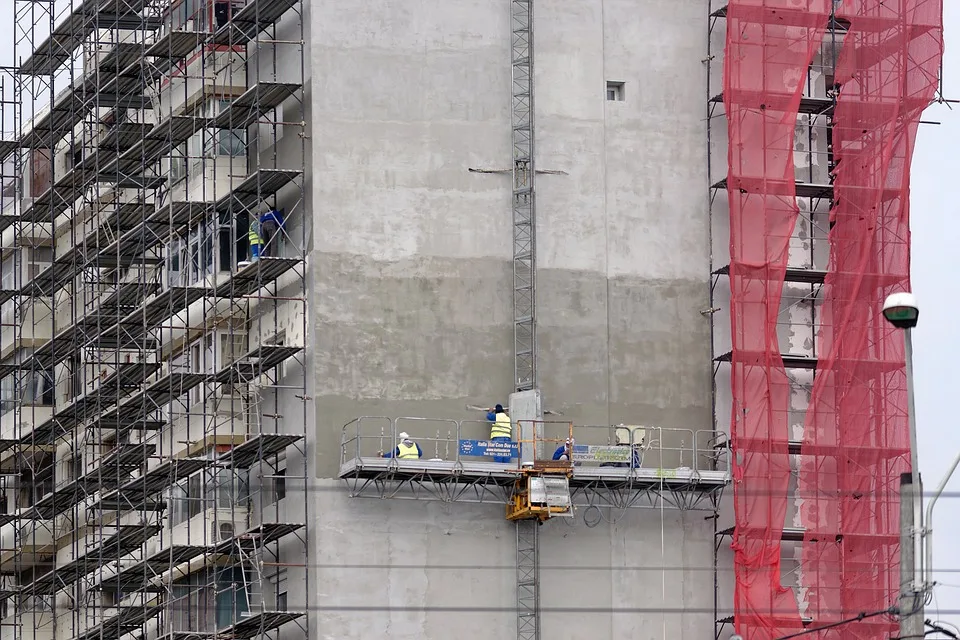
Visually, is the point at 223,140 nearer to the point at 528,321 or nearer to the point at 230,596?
the point at 528,321

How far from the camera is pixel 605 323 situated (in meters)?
72.0

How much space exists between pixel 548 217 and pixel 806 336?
8.72 meters

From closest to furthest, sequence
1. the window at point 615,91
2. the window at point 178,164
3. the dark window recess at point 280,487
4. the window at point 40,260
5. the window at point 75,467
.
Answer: the dark window recess at point 280,487 → the window at point 615,91 → the window at point 178,164 → the window at point 75,467 → the window at point 40,260

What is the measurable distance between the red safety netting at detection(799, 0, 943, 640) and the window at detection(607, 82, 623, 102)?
6.56m

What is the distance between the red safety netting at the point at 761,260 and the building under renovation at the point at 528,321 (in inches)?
4.2

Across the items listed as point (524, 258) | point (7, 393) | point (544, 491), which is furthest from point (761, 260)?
point (7, 393)

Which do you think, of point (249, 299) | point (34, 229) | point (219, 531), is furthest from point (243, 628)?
point (34, 229)

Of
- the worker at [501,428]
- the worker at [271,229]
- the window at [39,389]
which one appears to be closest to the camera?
the worker at [501,428]

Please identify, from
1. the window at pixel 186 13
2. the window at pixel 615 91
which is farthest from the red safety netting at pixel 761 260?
the window at pixel 186 13

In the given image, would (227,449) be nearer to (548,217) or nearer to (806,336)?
(548,217)

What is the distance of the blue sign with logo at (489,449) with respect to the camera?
225 feet

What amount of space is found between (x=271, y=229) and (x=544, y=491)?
11.4m

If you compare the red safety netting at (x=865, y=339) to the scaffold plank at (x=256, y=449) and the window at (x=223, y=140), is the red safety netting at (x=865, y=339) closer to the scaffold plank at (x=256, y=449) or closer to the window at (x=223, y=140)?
the scaffold plank at (x=256, y=449)

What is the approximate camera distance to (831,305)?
2854 inches
